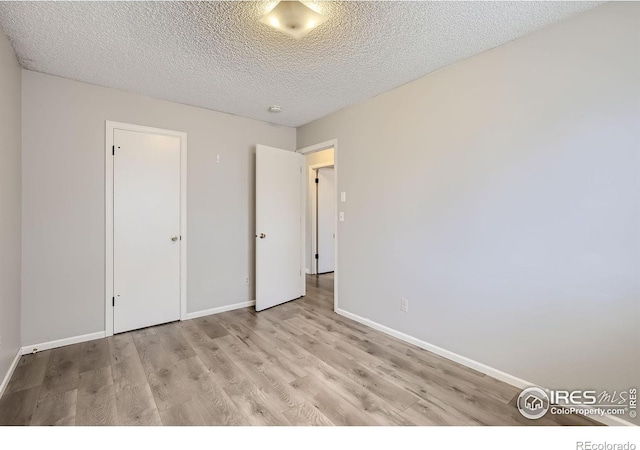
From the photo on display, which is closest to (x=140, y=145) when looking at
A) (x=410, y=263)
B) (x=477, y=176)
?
(x=410, y=263)

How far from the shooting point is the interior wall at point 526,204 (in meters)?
1.58

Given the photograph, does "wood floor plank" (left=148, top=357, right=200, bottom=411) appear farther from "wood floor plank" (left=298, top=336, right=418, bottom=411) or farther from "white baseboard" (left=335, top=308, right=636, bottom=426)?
"white baseboard" (left=335, top=308, right=636, bottom=426)

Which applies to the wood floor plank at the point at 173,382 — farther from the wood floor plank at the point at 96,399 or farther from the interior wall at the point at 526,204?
the interior wall at the point at 526,204

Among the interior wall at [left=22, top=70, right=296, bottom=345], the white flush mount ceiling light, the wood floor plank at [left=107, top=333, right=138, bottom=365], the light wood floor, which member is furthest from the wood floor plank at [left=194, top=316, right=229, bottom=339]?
the white flush mount ceiling light

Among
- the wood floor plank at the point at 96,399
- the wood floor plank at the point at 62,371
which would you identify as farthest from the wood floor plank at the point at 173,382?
the wood floor plank at the point at 62,371

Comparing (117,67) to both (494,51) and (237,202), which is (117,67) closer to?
(237,202)

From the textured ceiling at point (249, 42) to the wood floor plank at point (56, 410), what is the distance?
2.35m

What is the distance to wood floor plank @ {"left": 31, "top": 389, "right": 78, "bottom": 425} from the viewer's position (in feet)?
5.28

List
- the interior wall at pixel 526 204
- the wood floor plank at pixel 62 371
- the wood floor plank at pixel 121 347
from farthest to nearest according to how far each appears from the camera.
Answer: the wood floor plank at pixel 121 347, the wood floor plank at pixel 62 371, the interior wall at pixel 526 204

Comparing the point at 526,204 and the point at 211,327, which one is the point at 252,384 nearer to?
the point at 211,327

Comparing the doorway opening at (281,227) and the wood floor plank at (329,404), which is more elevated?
the doorway opening at (281,227)

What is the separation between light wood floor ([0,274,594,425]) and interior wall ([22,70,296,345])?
417 mm

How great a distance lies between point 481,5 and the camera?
64.8 inches
